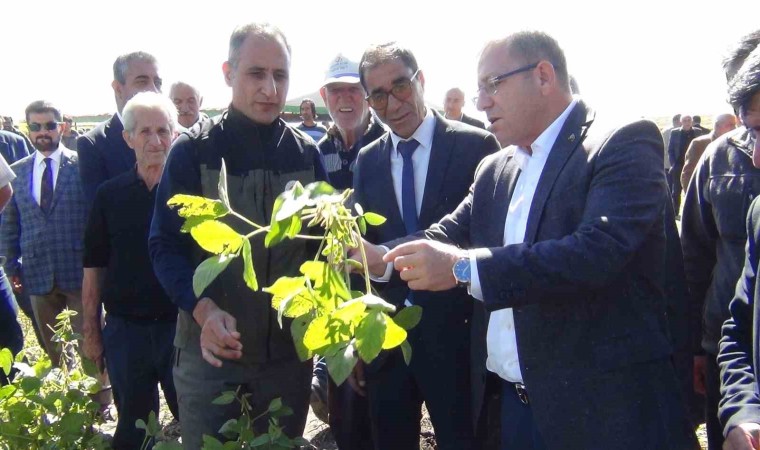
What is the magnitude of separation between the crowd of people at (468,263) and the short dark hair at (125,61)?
0.48m

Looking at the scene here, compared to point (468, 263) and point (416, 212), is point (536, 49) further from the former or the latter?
point (416, 212)

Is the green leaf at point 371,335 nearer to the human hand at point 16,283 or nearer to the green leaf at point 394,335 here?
the green leaf at point 394,335

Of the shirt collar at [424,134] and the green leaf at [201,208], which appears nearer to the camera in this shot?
the green leaf at [201,208]

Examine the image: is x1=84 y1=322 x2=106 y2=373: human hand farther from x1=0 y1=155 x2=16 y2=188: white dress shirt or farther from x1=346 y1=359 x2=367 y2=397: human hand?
x1=346 y1=359 x2=367 y2=397: human hand

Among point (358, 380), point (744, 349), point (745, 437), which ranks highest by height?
point (744, 349)

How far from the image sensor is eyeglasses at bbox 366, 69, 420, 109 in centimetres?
300

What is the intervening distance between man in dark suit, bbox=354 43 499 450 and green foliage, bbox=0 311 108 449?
1094 millimetres

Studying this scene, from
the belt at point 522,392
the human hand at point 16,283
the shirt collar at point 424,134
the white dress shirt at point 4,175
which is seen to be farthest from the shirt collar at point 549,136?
the human hand at point 16,283

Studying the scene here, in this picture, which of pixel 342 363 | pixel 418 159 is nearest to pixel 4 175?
pixel 418 159

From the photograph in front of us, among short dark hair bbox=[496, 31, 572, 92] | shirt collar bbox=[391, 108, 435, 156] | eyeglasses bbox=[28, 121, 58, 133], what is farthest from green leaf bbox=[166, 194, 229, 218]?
eyeglasses bbox=[28, 121, 58, 133]

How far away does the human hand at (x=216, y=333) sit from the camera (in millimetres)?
2234

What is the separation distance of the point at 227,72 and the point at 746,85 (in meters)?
1.73

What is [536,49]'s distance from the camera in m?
2.10

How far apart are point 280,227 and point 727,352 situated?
1427 mm
